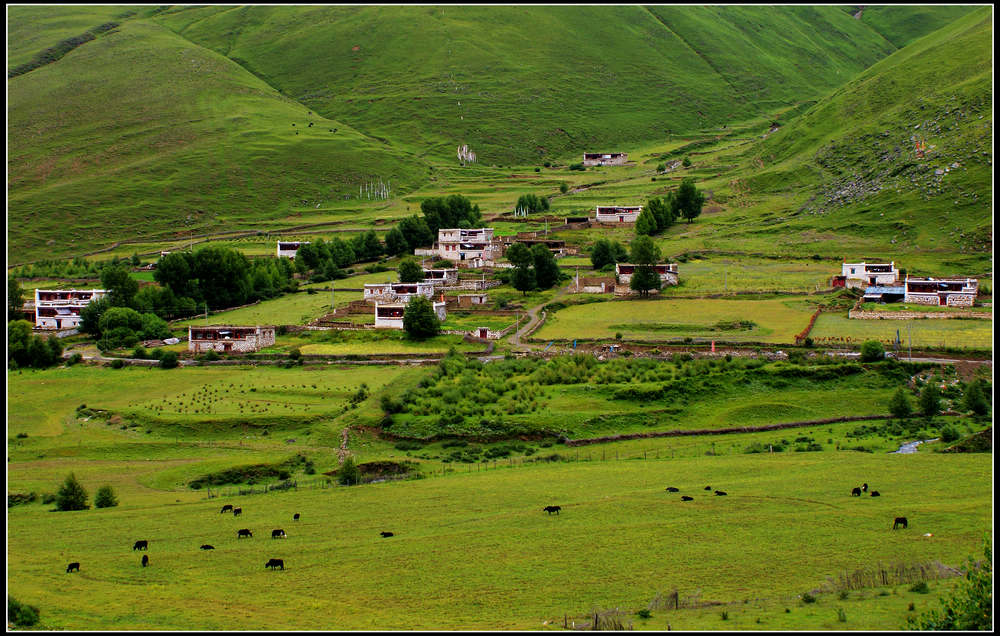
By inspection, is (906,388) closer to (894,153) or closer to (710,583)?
(710,583)

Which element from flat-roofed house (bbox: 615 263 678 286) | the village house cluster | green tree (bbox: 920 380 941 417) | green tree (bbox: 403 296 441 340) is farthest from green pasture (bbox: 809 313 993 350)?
green tree (bbox: 403 296 441 340)

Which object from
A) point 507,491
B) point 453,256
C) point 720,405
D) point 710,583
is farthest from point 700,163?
point 710,583

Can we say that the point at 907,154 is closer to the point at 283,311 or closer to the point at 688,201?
the point at 688,201

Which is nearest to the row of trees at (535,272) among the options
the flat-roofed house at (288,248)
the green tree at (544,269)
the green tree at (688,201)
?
the green tree at (544,269)

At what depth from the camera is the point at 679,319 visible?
258 feet

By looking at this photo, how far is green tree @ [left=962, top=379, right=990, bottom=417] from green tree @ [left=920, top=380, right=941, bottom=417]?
1.36 m

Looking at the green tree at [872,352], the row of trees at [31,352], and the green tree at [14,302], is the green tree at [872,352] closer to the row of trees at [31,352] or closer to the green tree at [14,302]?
the row of trees at [31,352]

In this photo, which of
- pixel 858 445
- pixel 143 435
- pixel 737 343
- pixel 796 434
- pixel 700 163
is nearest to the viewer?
pixel 858 445

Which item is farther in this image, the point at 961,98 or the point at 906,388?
the point at 961,98

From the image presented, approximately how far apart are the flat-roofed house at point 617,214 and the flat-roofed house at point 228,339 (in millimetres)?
61156

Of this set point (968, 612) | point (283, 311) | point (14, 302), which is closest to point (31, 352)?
point (14, 302)

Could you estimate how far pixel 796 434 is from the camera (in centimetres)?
5297

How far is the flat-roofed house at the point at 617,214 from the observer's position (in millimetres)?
130625

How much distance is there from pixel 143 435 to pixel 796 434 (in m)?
33.9
